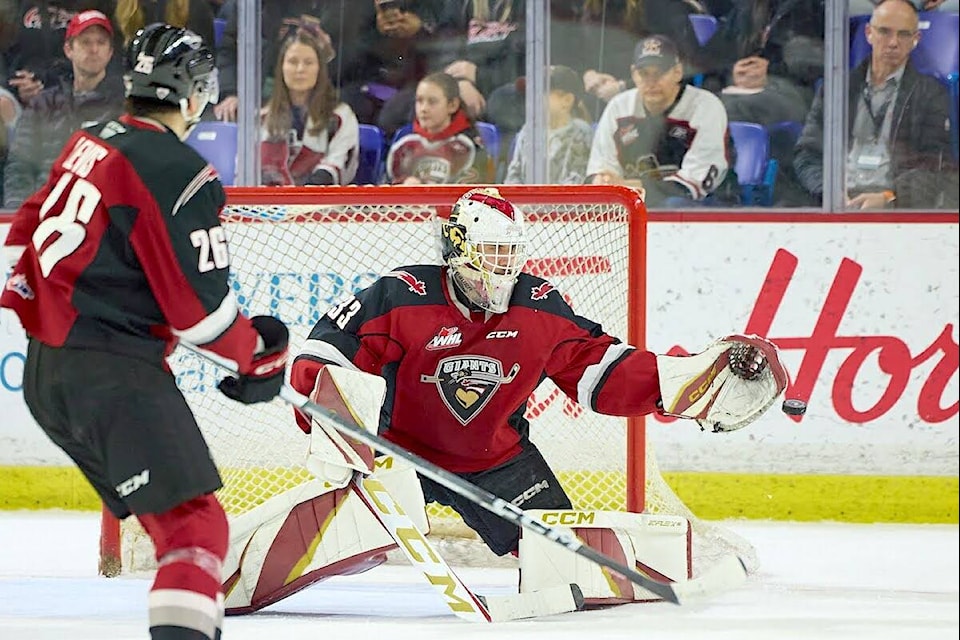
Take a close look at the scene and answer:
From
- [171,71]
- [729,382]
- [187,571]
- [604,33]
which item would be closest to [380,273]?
[604,33]

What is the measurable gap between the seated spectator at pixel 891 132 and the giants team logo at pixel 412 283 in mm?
1954

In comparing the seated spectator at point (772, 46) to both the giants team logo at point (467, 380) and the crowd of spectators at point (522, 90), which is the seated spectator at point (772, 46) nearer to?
the crowd of spectators at point (522, 90)

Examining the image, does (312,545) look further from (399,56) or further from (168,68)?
(399,56)

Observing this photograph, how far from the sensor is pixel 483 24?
4855mm

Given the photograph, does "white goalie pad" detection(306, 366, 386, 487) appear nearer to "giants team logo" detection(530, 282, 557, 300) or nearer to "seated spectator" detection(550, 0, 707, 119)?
"giants team logo" detection(530, 282, 557, 300)

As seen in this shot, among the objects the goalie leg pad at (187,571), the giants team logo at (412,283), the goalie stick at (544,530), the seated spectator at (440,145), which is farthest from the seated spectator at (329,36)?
the goalie leg pad at (187,571)

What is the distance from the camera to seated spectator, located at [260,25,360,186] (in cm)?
490

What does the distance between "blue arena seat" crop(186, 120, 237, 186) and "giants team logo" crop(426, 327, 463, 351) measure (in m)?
1.93

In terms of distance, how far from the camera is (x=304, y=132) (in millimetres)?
4906

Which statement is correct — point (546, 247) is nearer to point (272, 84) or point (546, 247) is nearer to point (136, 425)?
point (272, 84)

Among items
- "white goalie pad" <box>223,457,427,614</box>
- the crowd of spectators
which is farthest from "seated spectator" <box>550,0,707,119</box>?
"white goalie pad" <box>223,457,427,614</box>

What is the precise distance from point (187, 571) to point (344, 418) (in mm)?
779

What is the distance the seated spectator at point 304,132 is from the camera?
4902mm

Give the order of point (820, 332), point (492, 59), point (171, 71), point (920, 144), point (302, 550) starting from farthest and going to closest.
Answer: point (492, 59) → point (920, 144) → point (820, 332) → point (302, 550) → point (171, 71)
